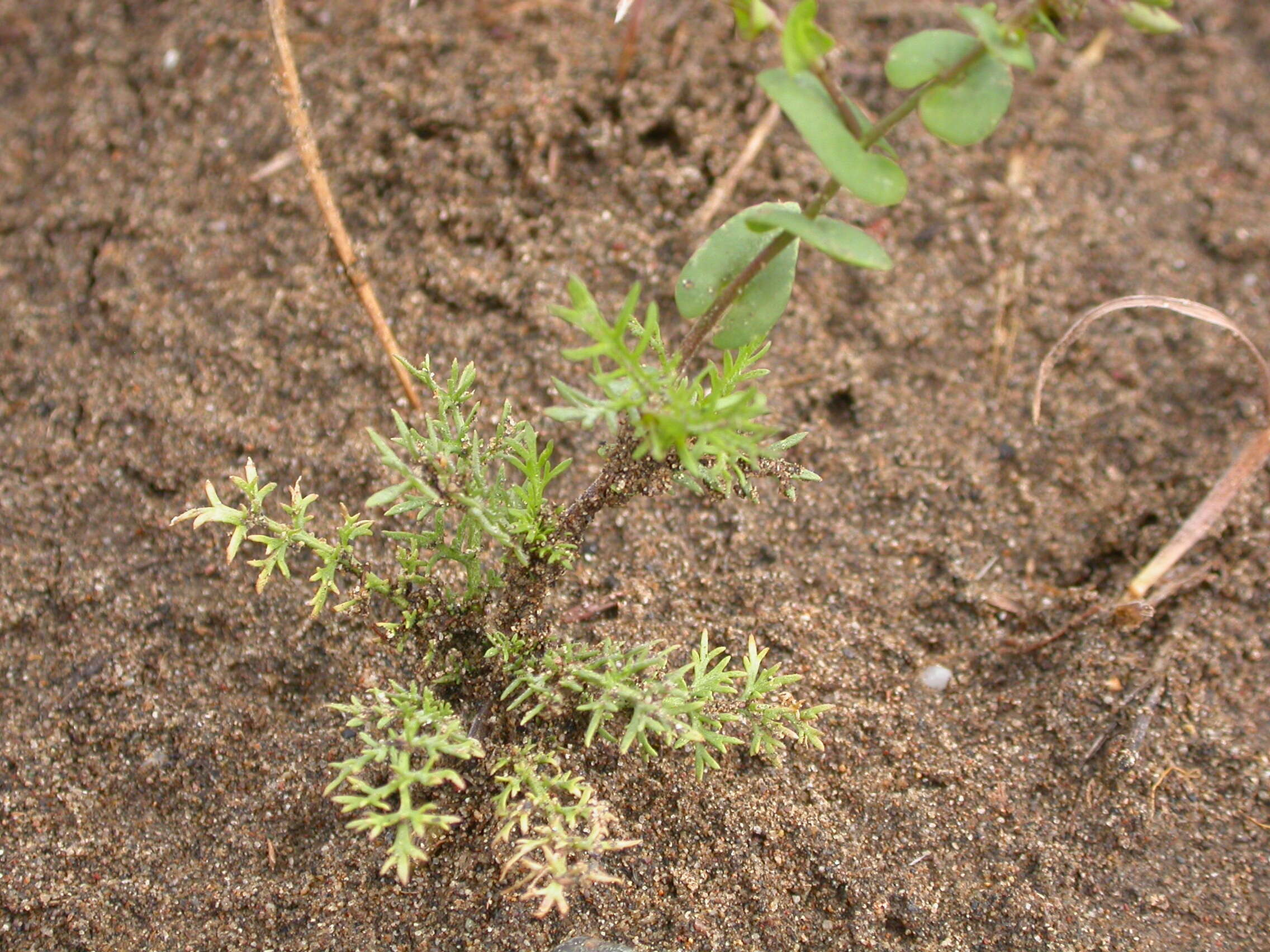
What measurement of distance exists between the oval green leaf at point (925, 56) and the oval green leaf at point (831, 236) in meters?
0.21

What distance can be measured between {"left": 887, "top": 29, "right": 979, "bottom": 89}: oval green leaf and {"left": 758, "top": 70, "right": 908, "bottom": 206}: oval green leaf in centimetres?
10

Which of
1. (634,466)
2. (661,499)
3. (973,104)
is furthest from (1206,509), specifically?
(634,466)

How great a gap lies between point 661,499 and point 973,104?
113 centimetres

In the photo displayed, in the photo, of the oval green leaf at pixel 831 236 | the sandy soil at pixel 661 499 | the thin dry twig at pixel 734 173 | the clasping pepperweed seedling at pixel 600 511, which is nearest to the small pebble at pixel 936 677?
the sandy soil at pixel 661 499

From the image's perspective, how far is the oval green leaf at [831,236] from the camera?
1357mm

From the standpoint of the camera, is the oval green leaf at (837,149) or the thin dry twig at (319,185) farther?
the thin dry twig at (319,185)

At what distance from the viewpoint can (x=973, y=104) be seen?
1.41 m

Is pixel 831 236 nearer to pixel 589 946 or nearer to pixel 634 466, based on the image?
pixel 634 466

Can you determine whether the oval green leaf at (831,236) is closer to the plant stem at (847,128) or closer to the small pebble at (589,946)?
the plant stem at (847,128)

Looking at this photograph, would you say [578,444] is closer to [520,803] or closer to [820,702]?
[820,702]

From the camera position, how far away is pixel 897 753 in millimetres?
2018

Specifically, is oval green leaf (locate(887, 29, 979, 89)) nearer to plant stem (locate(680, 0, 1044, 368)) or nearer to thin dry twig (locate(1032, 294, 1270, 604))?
plant stem (locate(680, 0, 1044, 368))

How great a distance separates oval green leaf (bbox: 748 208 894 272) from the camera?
1.36 m

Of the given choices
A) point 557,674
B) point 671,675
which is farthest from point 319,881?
point 671,675
